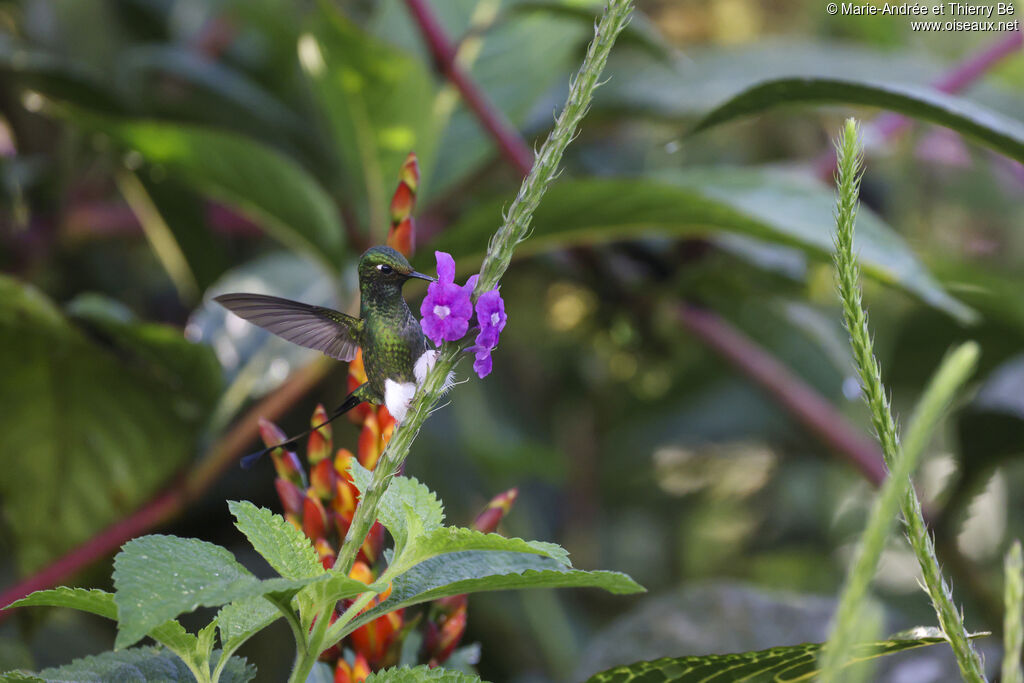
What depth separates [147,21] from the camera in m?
1.12

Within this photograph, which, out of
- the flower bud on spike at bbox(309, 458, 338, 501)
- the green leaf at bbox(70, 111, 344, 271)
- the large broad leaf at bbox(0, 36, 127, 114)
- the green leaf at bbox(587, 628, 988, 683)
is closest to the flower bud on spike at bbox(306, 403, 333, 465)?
the flower bud on spike at bbox(309, 458, 338, 501)

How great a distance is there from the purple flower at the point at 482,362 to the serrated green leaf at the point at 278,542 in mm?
73

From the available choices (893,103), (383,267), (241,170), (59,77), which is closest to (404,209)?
(383,267)

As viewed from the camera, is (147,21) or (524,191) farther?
(147,21)

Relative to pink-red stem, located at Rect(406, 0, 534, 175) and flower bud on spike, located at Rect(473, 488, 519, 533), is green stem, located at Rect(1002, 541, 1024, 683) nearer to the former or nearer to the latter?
flower bud on spike, located at Rect(473, 488, 519, 533)

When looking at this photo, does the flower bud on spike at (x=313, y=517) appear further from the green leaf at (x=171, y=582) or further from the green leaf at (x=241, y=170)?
the green leaf at (x=241, y=170)

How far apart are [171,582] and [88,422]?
49 cm

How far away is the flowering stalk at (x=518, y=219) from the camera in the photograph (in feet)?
0.71

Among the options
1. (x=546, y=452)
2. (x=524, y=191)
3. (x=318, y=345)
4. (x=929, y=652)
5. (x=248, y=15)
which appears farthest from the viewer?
(x=546, y=452)

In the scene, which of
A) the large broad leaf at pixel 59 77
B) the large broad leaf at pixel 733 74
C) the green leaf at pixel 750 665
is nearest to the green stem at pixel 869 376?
the green leaf at pixel 750 665

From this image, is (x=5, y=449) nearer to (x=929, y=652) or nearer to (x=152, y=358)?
(x=152, y=358)

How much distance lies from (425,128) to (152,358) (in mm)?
289

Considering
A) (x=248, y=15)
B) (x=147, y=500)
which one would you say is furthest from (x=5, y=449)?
(x=248, y=15)

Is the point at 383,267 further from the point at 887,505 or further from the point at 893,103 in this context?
the point at 893,103
